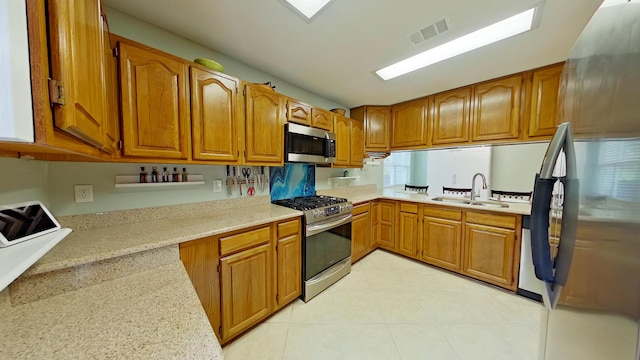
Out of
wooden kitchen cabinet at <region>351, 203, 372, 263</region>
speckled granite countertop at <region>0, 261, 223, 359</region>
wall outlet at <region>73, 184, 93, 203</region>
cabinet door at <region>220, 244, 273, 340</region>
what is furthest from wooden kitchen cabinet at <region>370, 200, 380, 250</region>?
wall outlet at <region>73, 184, 93, 203</region>

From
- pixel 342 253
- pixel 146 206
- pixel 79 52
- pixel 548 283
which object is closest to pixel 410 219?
pixel 342 253

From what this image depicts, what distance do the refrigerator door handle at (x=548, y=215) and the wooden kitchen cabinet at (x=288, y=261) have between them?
153 cm

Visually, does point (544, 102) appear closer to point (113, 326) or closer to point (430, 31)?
point (430, 31)

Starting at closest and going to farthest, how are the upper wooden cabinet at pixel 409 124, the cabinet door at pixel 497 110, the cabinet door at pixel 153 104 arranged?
the cabinet door at pixel 153 104, the cabinet door at pixel 497 110, the upper wooden cabinet at pixel 409 124

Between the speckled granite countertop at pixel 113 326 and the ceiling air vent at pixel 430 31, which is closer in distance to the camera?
the speckled granite countertop at pixel 113 326

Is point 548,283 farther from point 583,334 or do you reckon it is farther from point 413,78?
point 413,78

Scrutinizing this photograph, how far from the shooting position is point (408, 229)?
2869 millimetres

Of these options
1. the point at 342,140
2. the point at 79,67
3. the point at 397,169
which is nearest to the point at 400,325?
the point at 342,140

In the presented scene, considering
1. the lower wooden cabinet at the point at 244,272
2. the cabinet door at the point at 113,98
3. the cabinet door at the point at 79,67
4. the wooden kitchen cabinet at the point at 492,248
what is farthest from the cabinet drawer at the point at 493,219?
the cabinet door at the point at 113,98

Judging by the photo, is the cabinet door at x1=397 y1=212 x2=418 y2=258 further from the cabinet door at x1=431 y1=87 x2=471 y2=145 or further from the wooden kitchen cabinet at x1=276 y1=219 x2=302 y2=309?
the wooden kitchen cabinet at x1=276 y1=219 x2=302 y2=309

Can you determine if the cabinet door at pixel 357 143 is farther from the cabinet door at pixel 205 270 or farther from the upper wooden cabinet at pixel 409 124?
the cabinet door at pixel 205 270

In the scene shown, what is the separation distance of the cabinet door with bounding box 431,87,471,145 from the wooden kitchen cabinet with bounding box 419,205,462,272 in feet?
3.23

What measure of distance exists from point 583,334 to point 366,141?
9.67ft

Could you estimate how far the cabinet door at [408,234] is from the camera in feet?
9.19
